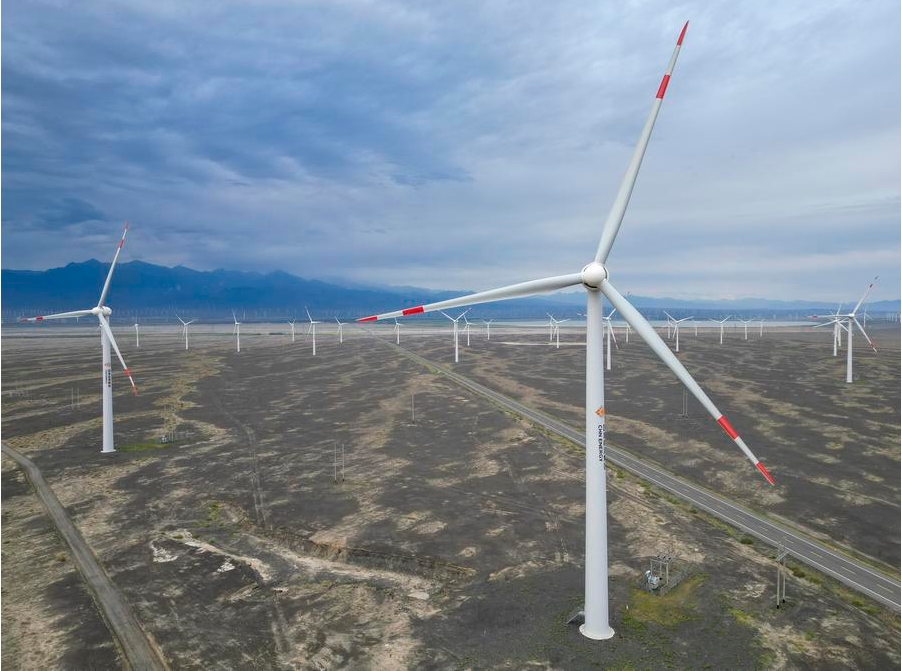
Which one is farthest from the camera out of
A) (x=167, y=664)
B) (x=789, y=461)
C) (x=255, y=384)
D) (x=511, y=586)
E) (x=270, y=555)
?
(x=255, y=384)

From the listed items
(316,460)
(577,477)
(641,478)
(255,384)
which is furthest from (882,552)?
(255,384)

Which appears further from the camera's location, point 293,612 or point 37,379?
point 37,379

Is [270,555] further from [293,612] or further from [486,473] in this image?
[486,473]

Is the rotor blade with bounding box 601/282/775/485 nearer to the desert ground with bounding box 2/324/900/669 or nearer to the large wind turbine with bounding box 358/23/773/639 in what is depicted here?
the large wind turbine with bounding box 358/23/773/639

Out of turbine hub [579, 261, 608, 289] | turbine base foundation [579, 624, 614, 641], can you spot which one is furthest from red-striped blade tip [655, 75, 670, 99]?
turbine base foundation [579, 624, 614, 641]

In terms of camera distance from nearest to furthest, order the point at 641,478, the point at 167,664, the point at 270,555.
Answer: the point at 167,664 < the point at 270,555 < the point at 641,478

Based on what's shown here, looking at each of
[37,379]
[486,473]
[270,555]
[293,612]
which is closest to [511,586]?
[293,612]

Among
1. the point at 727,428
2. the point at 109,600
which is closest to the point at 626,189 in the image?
the point at 727,428
